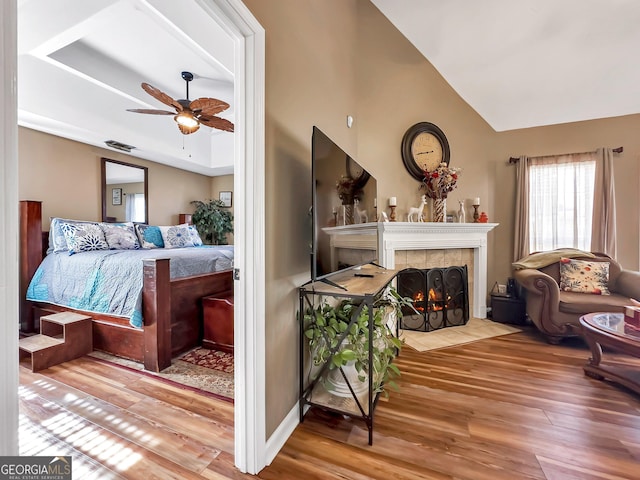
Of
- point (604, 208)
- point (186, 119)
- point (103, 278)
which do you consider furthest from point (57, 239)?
point (604, 208)

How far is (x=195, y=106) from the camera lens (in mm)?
2801

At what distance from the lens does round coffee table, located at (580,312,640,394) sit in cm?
183

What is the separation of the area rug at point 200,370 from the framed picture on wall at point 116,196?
240 centimetres

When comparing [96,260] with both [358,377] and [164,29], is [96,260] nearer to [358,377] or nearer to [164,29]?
[164,29]

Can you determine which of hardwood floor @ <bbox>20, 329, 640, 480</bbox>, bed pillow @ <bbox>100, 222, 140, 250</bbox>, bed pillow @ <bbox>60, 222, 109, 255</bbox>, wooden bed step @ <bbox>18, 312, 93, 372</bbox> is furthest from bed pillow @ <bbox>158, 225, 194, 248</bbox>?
hardwood floor @ <bbox>20, 329, 640, 480</bbox>

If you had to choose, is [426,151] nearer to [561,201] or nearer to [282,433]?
[561,201]

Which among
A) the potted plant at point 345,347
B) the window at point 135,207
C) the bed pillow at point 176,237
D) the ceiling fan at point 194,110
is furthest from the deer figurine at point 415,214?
the window at point 135,207

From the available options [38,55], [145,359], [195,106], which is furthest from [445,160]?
[38,55]

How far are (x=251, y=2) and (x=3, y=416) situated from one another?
63.4 inches

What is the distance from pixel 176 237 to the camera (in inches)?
161

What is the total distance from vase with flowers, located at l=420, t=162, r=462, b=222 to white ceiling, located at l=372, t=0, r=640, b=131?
114cm

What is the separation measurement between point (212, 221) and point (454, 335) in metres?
4.43

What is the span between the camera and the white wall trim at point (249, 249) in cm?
128

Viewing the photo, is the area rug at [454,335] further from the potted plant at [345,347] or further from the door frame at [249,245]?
the door frame at [249,245]
